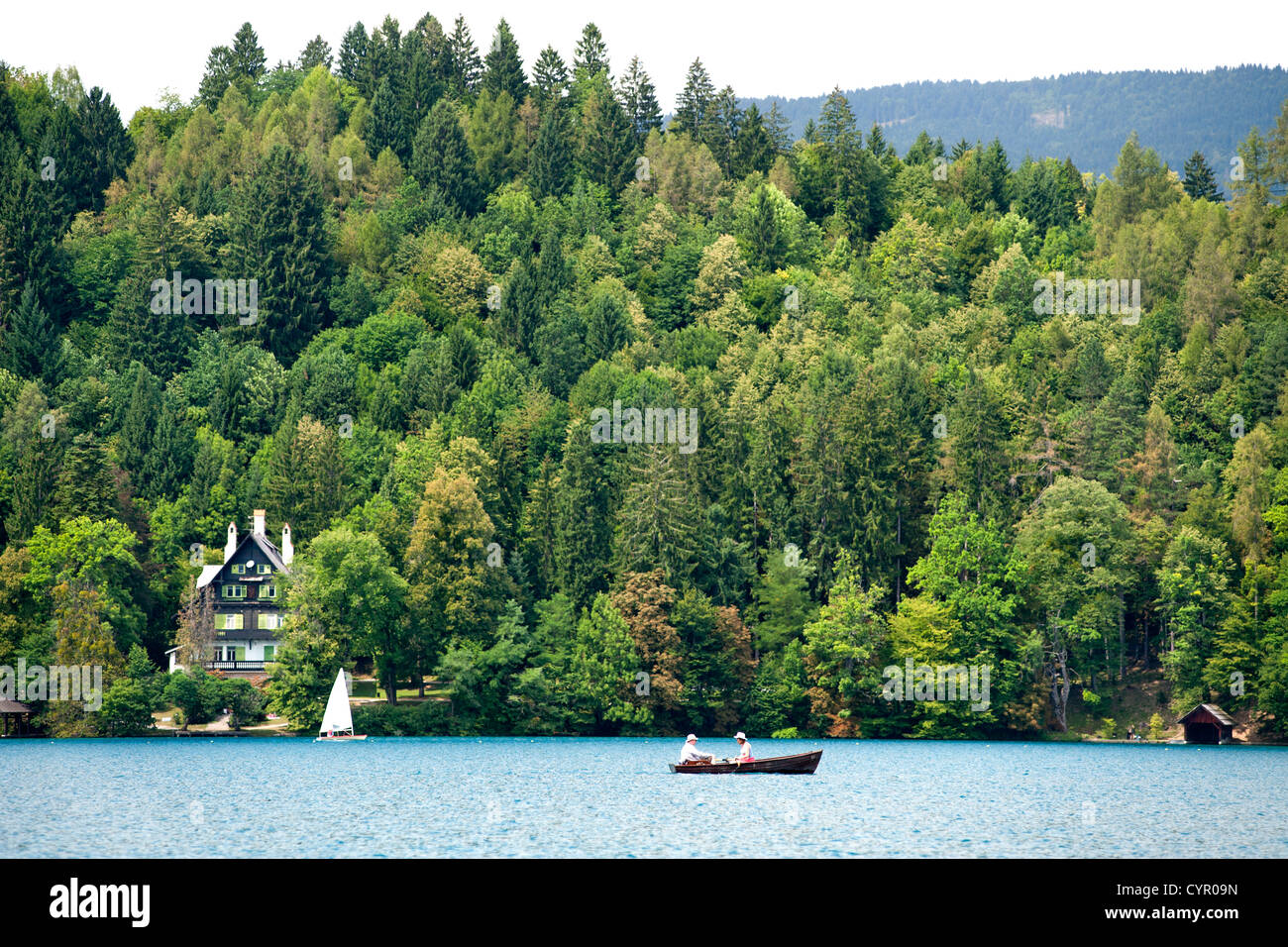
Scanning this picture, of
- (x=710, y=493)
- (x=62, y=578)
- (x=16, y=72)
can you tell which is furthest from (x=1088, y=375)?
(x=16, y=72)

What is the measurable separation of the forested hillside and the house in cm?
317

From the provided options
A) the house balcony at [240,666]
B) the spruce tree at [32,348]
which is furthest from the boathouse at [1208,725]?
the spruce tree at [32,348]

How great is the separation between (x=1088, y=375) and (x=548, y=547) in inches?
1779

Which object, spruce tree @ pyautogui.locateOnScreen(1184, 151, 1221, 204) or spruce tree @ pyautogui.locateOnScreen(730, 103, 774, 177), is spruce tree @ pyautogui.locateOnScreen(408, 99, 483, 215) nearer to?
spruce tree @ pyautogui.locateOnScreen(730, 103, 774, 177)

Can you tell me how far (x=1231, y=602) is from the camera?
104 metres

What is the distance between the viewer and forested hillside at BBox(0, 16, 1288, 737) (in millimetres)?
103062

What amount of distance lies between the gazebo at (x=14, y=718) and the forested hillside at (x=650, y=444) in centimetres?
261

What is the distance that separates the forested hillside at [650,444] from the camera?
103062mm

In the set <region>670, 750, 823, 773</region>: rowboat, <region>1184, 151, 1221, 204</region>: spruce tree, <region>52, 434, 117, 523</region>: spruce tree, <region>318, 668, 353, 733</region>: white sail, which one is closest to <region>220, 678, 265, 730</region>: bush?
<region>318, 668, 353, 733</region>: white sail

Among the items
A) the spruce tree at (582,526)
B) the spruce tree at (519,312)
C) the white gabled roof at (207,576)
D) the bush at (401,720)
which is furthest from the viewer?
the spruce tree at (519,312)

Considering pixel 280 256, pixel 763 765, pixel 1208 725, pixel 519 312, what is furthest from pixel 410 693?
pixel 280 256

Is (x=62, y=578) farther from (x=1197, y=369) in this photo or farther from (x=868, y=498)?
(x=1197, y=369)

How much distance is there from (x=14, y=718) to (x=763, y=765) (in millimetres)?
48851

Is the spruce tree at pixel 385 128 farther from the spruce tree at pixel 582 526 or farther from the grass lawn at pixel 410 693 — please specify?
the grass lawn at pixel 410 693
